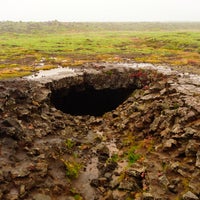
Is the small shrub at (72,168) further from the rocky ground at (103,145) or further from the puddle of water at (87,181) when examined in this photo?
the puddle of water at (87,181)

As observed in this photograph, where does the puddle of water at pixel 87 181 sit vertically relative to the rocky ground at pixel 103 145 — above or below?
below

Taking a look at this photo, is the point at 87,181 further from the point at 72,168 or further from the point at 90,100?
the point at 90,100

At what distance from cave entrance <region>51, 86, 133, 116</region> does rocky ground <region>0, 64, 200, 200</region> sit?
2.14 metres

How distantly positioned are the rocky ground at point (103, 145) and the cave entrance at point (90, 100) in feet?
7.03

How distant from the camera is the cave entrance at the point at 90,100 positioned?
148 ft

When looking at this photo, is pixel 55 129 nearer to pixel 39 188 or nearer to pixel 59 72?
pixel 39 188

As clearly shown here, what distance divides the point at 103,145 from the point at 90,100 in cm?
1515

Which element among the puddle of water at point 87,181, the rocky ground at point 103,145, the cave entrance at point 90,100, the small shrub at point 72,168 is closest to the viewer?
the rocky ground at point 103,145

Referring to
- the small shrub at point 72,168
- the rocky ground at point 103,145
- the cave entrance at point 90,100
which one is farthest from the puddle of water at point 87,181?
the cave entrance at point 90,100

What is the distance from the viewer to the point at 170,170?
83.6ft

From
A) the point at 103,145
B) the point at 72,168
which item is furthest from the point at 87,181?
the point at 103,145

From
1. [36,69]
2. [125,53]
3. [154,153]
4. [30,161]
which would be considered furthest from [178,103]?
[125,53]

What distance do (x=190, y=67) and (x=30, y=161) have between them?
34432 millimetres

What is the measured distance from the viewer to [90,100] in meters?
48.0
